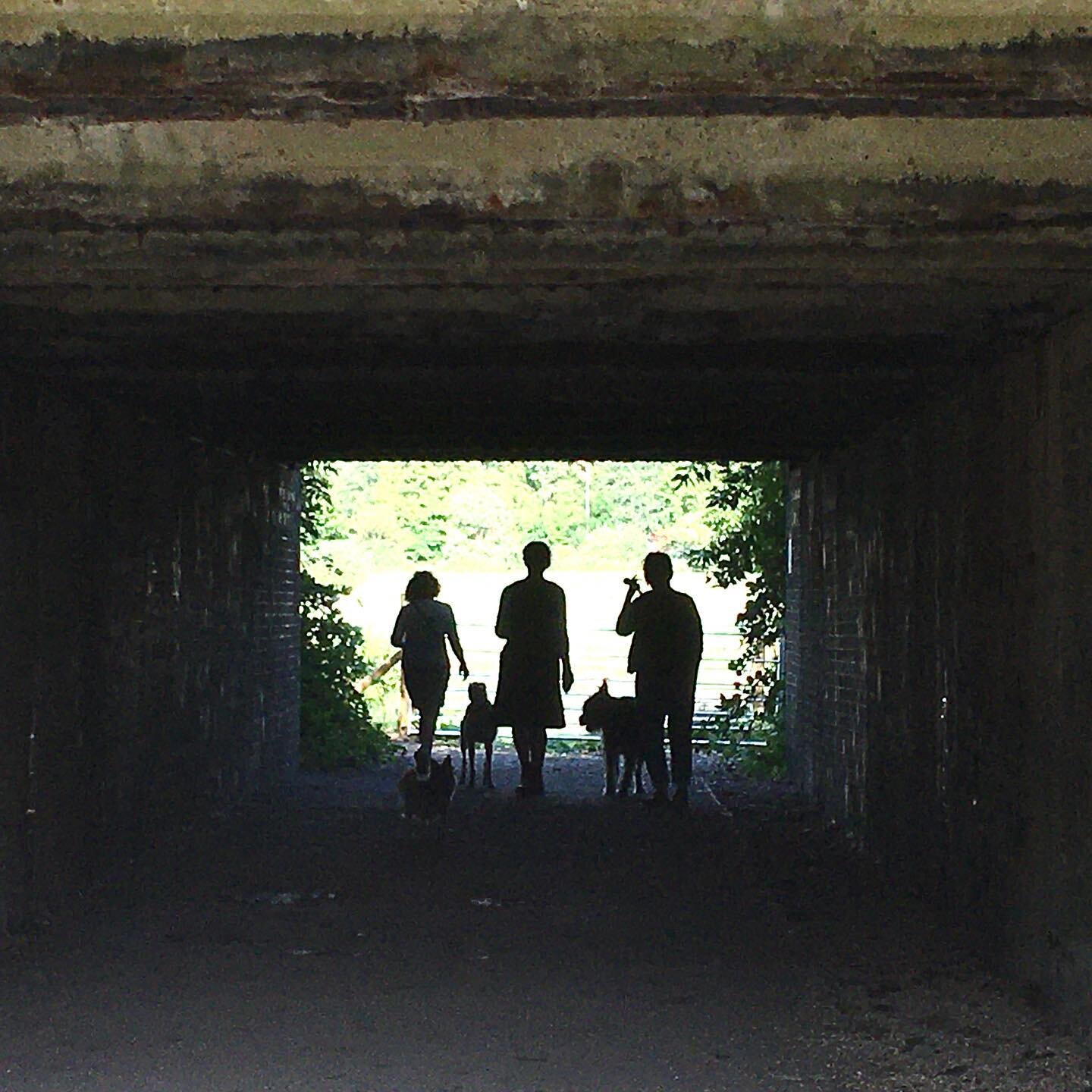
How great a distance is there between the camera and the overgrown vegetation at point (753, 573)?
20578mm

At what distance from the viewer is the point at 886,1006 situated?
8039 mm

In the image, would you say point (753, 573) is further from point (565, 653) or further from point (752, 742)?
point (565, 653)

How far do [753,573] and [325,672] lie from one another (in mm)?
5018

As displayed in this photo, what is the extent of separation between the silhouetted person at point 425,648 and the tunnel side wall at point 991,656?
456 centimetres

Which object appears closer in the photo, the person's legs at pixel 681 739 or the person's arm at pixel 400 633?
the person's legs at pixel 681 739

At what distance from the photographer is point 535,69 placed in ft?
16.4

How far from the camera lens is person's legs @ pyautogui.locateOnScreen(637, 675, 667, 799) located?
15602 mm

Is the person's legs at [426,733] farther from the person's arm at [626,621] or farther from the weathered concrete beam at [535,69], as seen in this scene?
the weathered concrete beam at [535,69]

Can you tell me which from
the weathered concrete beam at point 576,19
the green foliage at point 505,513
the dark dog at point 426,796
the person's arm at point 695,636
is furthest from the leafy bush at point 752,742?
the green foliage at point 505,513

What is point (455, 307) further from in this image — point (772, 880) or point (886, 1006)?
point (772, 880)

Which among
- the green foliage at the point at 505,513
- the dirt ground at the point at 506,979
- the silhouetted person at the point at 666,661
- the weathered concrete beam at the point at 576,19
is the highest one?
the green foliage at the point at 505,513

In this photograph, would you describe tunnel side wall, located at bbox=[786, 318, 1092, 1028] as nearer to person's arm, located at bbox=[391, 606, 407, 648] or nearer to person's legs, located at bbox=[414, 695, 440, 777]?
person's legs, located at bbox=[414, 695, 440, 777]

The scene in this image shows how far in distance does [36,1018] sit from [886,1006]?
358 cm

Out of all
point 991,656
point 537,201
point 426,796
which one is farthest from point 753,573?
point 537,201
